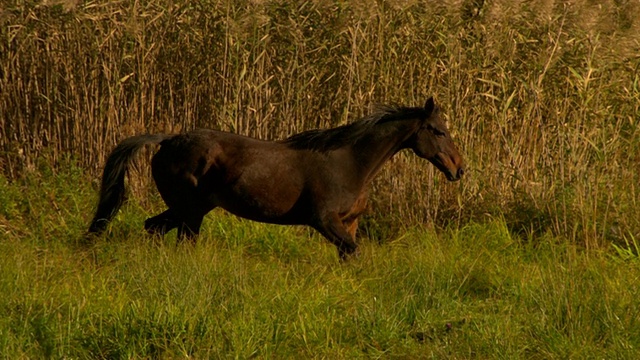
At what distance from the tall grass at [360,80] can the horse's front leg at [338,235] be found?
1273 mm

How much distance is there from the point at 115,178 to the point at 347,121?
2255 millimetres

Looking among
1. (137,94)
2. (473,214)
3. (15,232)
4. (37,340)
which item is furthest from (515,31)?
(37,340)

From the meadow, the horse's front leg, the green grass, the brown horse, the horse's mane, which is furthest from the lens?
the horse's mane

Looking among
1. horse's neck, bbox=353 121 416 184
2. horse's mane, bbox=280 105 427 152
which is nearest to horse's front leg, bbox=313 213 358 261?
horse's neck, bbox=353 121 416 184

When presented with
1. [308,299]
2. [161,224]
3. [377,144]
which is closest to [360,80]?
[377,144]

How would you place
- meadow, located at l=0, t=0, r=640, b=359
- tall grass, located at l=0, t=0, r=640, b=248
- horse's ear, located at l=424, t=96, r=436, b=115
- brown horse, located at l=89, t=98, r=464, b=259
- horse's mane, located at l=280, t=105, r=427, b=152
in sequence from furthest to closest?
tall grass, located at l=0, t=0, r=640, b=248 → horse's mane, located at l=280, t=105, r=427, b=152 → horse's ear, located at l=424, t=96, r=436, b=115 → brown horse, located at l=89, t=98, r=464, b=259 → meadow, located at l=0, t=0, r=640, b=359

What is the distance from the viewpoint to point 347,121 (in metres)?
8.87

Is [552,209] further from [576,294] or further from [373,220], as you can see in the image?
[576,294]

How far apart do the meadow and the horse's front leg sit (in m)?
0.12

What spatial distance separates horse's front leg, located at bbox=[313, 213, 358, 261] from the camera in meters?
7.18

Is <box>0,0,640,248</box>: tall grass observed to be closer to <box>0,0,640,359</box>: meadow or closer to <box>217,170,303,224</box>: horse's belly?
<box>0,0,640,359</box>: meadow

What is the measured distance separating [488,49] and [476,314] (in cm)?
345

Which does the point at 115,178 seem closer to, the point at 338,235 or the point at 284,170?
the point at 284,170

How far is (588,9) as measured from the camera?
870 centimetres
